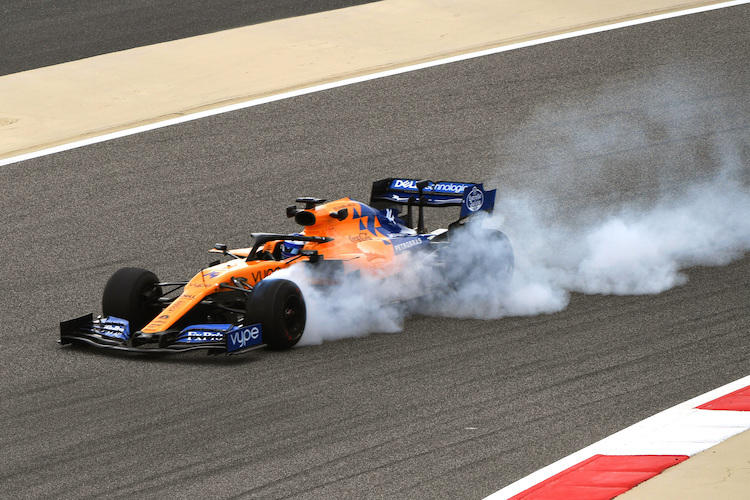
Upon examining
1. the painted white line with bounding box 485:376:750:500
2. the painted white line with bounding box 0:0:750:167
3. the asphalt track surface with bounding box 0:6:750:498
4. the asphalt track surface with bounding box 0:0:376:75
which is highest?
the asphalt track surface with bounding box 0:0:376:75

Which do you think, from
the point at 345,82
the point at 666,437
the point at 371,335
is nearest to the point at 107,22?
the point at 345,82

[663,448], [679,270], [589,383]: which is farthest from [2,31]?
[663,448]

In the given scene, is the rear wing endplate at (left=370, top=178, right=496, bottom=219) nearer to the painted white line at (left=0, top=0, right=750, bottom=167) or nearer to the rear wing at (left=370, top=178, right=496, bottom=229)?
the rear wing at (left=370, top=178, right=496, bottom=229)

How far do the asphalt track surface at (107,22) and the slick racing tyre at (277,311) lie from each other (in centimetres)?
1002

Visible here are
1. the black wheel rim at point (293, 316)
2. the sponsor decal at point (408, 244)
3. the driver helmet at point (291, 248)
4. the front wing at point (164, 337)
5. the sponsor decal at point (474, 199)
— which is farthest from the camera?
the sponsor decal at point (474, 199)

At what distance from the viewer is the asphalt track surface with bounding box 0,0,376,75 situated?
18672 millimetres

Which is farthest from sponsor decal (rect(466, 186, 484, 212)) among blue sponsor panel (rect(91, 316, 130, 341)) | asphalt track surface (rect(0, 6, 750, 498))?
blue sponsor panel (rect(91, 316, 130, 341))

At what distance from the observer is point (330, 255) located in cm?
1052

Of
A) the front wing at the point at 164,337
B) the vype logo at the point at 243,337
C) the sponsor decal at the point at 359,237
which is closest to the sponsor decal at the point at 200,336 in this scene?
the front wing at the point at 164,337

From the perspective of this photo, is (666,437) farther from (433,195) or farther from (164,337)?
(433,195)

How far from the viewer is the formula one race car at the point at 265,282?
961cm

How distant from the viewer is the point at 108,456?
25.6 ft

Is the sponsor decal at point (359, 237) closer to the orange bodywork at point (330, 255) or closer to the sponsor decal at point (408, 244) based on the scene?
the orange bodywork at point (330, 255)

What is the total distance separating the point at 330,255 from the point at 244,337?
1383 mm
